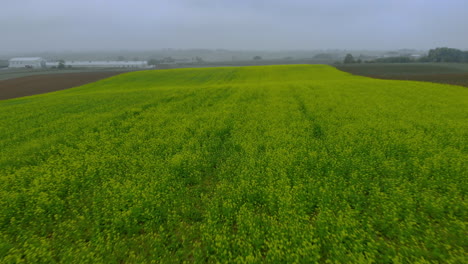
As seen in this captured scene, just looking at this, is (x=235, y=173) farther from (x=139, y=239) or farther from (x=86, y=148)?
(x=86, y=148)

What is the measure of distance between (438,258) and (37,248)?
842 centimetres

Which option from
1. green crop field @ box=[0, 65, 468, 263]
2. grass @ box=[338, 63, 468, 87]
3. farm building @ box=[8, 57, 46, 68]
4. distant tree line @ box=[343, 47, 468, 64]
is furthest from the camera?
farm building @ box=[8, 57, 46, 68]

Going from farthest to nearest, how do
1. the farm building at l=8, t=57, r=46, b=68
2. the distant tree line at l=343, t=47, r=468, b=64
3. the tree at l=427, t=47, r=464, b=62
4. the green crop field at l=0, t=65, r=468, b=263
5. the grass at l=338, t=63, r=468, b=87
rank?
the farm building at l=8, t=57, r=46, b=68 → the tree at l=427, t=47, r=464, b=62 → the distant tree line at l=343, t=47, r=468, b=64 → the grass at l=338, t=63, r=468, b=87 → the green crop field at l=0, t=65, r=468, b=263

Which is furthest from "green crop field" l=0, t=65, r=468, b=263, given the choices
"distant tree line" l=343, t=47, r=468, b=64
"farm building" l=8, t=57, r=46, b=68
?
"farm building" l=8, t=57, r=46, b=68

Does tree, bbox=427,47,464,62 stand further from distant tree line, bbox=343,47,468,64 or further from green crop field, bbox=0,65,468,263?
green crop field, bbox=0,65,468,263

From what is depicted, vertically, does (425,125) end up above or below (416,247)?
above

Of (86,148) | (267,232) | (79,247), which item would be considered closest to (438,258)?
(267,232)

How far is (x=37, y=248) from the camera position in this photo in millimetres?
4719

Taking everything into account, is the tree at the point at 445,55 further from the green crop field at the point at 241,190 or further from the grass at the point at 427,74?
the green crop field at the point at 241,190

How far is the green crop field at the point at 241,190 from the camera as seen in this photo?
183 inches

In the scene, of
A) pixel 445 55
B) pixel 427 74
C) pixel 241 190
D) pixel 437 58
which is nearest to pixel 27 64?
pixel 241 190

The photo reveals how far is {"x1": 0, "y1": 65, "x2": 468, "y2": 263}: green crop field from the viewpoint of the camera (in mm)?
4641

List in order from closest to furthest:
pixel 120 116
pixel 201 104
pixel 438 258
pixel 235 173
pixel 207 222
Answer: pixel 438 258 → pixel 207 222 → pixel 235 173 → pixel 120 116 → pixel 201 104

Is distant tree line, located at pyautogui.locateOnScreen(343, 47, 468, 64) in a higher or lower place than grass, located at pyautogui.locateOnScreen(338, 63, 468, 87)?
higher
